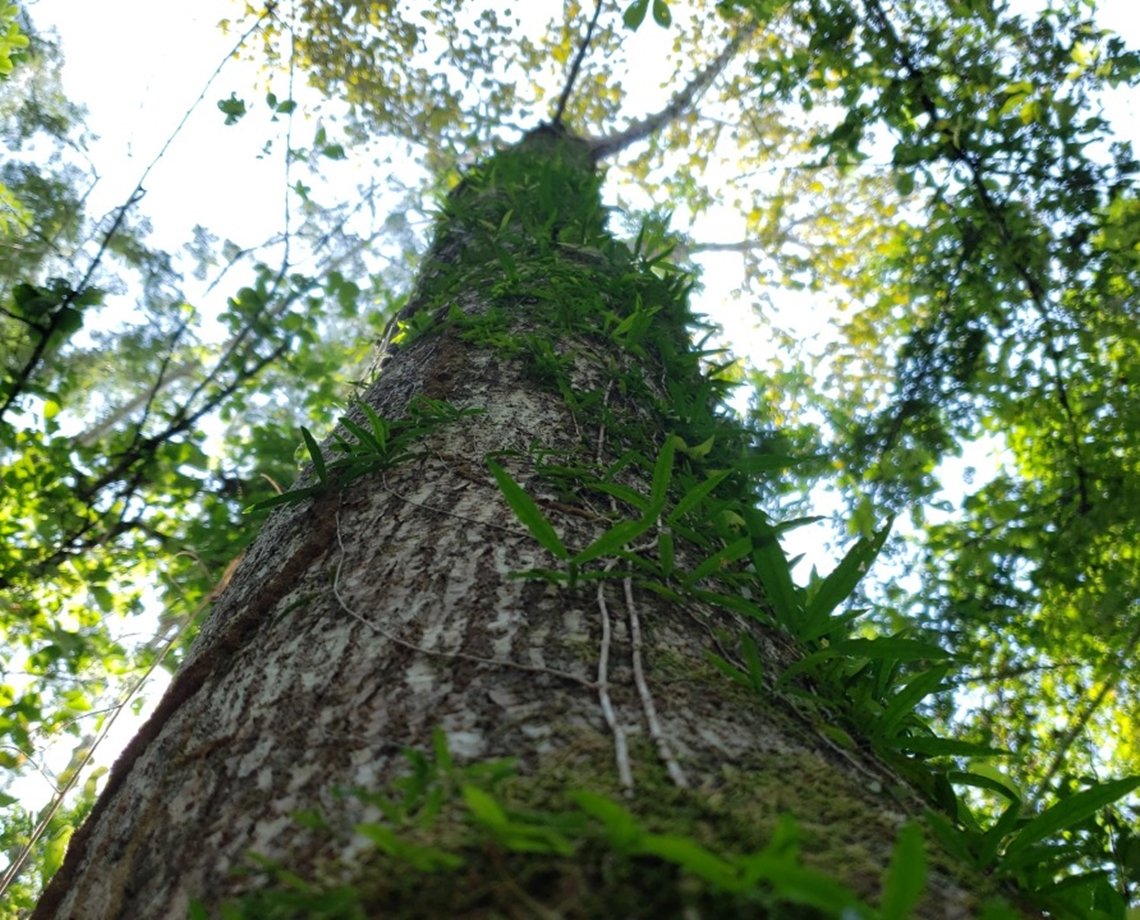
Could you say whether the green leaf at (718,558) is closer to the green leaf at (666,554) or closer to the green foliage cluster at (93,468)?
the green leaf at (666,554)

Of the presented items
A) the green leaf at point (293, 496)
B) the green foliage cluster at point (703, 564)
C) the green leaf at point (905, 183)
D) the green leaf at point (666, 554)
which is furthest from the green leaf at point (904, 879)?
the green leaf at point (905, 183)

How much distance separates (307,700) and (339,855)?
1.10ft

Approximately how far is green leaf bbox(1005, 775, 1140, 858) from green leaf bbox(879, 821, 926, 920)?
63cm

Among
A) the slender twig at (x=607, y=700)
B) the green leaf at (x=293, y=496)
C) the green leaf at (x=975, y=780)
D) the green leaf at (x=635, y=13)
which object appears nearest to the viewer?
the slender twig at (x=607, y=700)

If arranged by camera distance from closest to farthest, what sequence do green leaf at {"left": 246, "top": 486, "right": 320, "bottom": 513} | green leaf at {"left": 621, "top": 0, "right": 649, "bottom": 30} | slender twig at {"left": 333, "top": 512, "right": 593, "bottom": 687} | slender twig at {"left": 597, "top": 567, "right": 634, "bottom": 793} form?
slender twig at {"left": 597, "top": 567, "right": 634, "bottom": 793} → slender twig at {"left": 333, "top": 512, "right": 593, "bottom": 687} → green leaf at {"left": 246, "top": 486, "right": 320, "bottom": 513} → green leaf at {"left": 621, "top": 0, "right": 649, "bottom": 30}

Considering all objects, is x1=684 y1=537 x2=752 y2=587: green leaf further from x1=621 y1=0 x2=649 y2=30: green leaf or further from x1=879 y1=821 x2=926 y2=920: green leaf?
x1=621 y1=0 x2=649 y2=30: green leaf

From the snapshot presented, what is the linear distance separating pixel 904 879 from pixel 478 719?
50 cm

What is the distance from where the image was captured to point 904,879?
0.56 meters

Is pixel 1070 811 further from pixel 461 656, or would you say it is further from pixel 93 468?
pixel 93 468

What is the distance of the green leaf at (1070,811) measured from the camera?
3.48ft

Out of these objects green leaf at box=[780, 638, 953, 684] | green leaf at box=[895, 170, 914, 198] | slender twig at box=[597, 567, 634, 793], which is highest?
green leaf at box=[895, 170, 914, 198]

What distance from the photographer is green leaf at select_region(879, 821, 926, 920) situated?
1.84ft

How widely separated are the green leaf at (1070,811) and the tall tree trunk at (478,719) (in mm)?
180

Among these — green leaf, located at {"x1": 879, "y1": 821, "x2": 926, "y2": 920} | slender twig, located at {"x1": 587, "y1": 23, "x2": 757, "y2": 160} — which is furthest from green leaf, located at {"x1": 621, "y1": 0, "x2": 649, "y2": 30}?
slender twig, located at {"x1": 587, "y1": 23, "x2": 757, "y2": 160}
